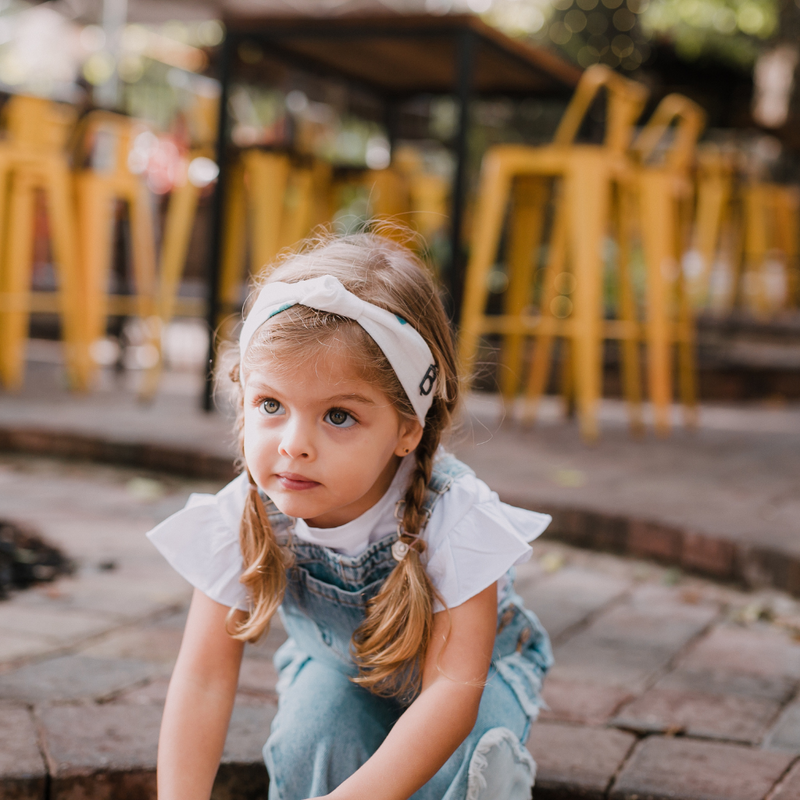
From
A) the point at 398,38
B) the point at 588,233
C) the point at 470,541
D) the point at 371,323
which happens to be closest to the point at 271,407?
the point at 371,323

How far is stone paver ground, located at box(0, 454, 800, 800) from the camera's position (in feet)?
4.31

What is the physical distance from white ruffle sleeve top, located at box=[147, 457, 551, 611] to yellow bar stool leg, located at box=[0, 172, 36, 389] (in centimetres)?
336

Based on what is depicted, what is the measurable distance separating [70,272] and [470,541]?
3472 mm

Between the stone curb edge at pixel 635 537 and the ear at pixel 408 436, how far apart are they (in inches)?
51.1

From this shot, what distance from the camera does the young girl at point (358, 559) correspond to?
112cm

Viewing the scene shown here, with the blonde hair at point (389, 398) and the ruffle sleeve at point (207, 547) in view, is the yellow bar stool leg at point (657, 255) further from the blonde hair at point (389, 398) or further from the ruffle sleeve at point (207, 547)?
the ruffle sleeve at point (207, 547)

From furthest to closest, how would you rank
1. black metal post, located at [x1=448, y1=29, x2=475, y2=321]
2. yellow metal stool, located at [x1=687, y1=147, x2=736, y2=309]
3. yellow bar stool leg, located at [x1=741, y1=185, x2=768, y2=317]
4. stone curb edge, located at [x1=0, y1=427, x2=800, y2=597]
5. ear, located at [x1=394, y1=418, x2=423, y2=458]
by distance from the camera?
yellow bar stool leg, located at [x1=741, y1=185, x2=768, y2=317], yellow metal stool, located at [x1=687, y1=147, x2=736, y2=309], black metal post, located at [x1=448, y1=29, x2=475, y2=321], stone curb edge, located at [x1=0, y1=427, x2=800, y2=597], ear, located at [x1=394, y1=418, x2=423, y2=458]

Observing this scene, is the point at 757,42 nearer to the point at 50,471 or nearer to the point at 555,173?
the point at 555,173

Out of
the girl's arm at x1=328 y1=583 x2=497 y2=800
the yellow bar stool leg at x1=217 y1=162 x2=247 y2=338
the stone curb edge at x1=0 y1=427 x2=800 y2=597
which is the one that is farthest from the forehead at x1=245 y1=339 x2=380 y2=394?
the yellow bar stool leg at x1=217 y1=162 x2=247 y2=338

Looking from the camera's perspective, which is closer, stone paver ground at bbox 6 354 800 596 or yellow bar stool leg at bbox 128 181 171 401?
stone paver ground at bbox 6 354 800 596

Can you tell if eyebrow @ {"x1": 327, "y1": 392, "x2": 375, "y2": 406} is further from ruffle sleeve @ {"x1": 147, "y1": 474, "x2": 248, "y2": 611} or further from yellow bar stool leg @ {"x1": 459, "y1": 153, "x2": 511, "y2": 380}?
yellow bar stool leg @ {"x1": 459, "y1": 153, "x2": 511, "y2": 380}

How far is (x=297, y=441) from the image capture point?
3.61 feet

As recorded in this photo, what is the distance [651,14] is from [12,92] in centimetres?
1259

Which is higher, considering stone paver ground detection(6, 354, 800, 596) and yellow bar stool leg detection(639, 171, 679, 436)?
yellow bar stool leg detection(639, 171, 679, 436)
